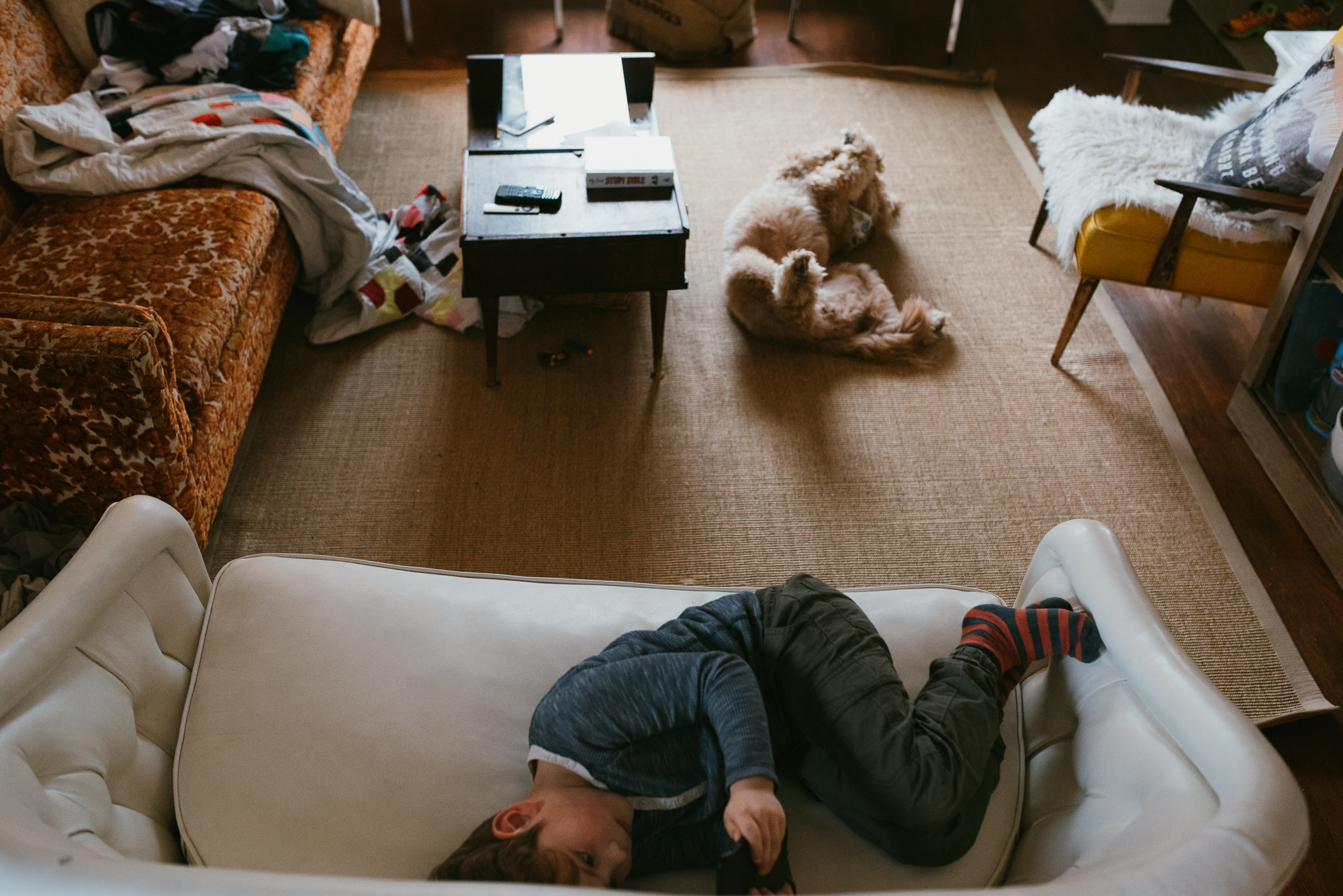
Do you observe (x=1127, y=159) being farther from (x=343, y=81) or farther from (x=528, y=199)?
(x=343, y=81)

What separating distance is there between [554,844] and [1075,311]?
6.26ft

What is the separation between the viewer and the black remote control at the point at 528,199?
207 centimetres

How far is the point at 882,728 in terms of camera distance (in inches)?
44.3

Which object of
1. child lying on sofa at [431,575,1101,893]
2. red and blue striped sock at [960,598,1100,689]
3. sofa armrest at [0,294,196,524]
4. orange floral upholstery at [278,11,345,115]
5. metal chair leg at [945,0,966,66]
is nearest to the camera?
child lying on sofa at [431,575,1101,893]

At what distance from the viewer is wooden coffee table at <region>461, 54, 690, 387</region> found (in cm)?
201

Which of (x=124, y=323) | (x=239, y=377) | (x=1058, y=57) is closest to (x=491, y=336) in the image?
(x=239, y=377)

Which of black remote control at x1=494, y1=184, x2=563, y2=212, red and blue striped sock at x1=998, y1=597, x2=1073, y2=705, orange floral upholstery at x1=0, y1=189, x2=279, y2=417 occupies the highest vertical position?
black remote control at x1=494, y1=184, x2=563, y2=212

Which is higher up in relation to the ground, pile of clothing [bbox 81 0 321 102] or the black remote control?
pile of clothing [bbox 81 0 321 102]

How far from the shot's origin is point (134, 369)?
4.72 feet

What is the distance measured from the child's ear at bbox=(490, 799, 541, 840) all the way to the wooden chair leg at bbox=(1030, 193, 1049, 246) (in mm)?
2301

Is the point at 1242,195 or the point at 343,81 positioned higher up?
the point at 1242,195

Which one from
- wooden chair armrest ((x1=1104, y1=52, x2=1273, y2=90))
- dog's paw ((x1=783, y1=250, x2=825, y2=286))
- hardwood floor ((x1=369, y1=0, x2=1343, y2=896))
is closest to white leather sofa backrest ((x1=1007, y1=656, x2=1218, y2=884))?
hardwood floor ((x1=369, y1=0, x2=1343, y2=896))

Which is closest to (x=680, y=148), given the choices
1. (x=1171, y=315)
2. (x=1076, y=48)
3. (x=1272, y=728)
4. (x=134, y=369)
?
(x=1171, y=315)

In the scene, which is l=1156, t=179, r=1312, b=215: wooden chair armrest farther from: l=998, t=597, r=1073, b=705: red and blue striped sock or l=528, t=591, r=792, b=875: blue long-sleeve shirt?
l=528, t=591, r=792, b=875: blue long-sleeve shirt
